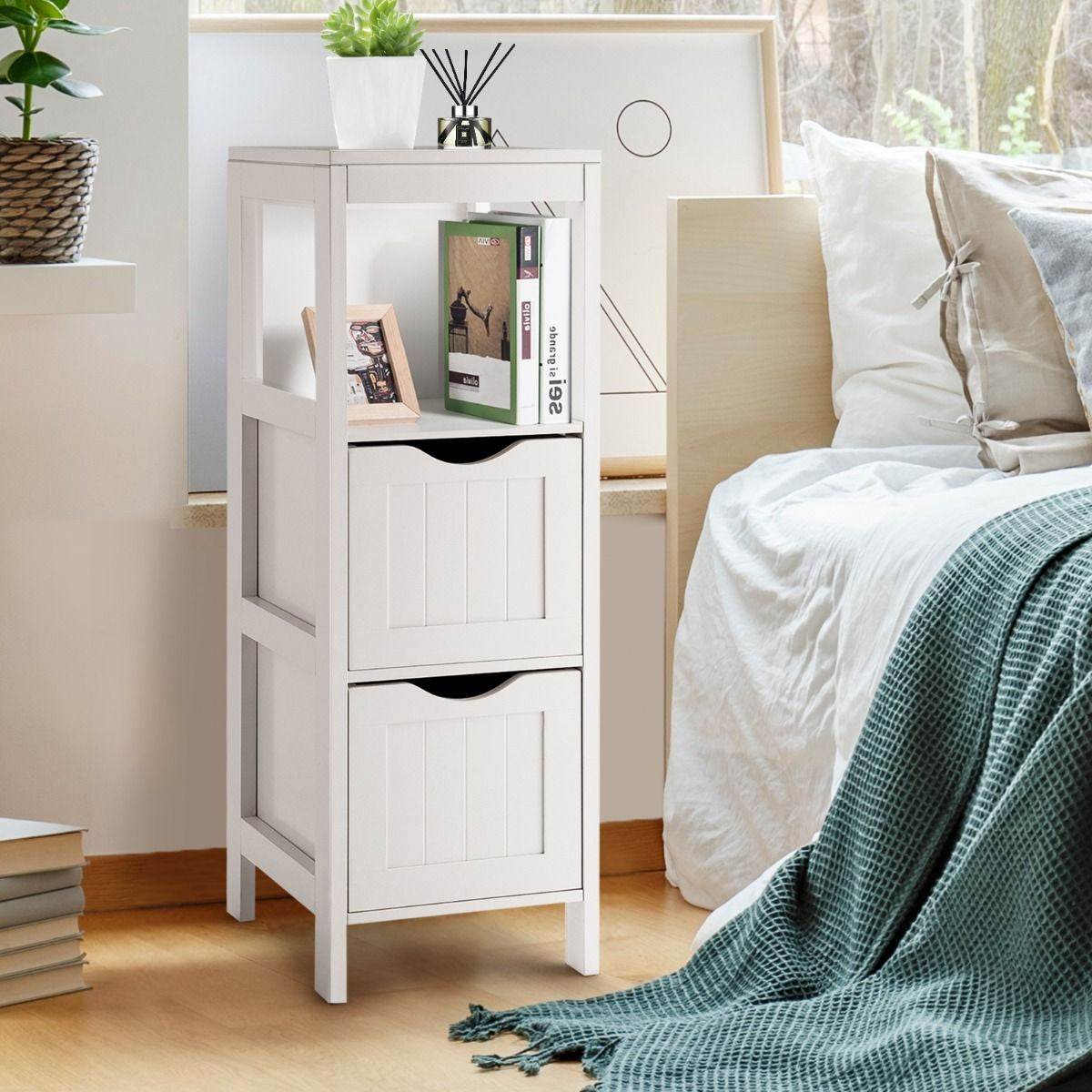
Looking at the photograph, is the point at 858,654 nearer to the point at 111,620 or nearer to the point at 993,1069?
the point at 993,1069

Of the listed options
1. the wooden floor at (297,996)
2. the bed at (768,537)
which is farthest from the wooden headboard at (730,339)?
the wooden floor at (297,996)

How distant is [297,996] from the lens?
6.82 feet

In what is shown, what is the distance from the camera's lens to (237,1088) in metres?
1.82

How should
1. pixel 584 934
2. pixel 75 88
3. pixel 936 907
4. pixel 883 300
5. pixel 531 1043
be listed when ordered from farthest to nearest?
pixel 883 300 → pixel 584 934 → pixel 75 88 → pixel 531 1043 → pixel 936 907

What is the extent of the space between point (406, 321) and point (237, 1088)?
1.01m

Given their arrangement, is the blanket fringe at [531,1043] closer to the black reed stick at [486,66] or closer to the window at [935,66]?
the black reed stick at [486,66]

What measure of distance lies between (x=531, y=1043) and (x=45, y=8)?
1191mm

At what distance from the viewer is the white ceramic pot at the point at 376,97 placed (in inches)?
81.0

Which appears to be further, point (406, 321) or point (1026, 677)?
point (406, 321)

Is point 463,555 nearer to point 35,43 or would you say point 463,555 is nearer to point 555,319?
point 555,319

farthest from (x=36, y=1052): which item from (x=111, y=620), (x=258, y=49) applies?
(x=258, y=49)

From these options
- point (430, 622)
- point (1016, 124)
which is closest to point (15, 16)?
point (430, 622)

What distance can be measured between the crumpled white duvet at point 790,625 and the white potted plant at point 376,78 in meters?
0.66

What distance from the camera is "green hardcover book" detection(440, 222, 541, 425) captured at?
2059 millimetres
